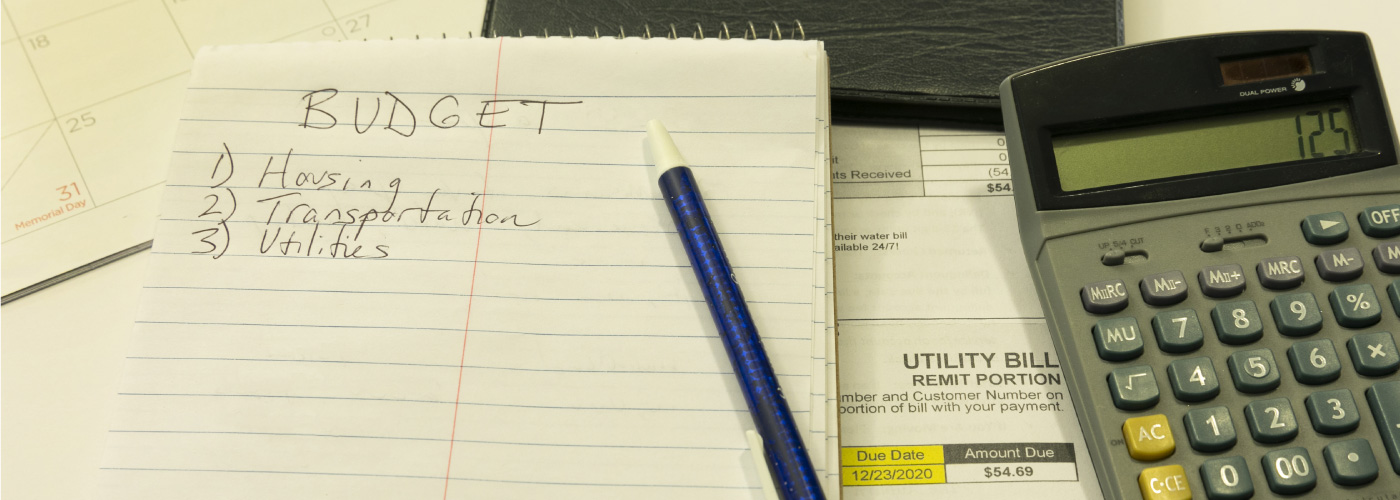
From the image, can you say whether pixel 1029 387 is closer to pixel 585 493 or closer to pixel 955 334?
pixel 955 334

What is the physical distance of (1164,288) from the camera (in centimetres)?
34

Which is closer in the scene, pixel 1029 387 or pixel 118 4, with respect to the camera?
pixel 1029 387

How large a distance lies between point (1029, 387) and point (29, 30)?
0.58m

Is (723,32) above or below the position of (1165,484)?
above

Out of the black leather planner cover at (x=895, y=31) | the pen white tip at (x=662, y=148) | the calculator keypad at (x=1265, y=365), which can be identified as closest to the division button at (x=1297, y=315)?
the calculator keypad at (x=1265, y=365)

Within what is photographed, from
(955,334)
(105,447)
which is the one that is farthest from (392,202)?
(955,334)

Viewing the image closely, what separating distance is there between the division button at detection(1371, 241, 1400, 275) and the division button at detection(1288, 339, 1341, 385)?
5 centimetres

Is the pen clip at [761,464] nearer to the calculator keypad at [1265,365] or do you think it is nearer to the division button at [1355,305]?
the calculator keypad at [1265,365]

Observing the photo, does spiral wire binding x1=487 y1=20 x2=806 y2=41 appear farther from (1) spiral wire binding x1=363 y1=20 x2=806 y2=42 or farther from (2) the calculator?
(2) the calculator

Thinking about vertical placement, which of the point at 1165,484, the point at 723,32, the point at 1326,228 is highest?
the point at 723,32

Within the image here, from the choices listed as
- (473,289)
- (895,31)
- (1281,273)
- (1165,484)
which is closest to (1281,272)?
(1281,273)

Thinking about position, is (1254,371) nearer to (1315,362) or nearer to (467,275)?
(1315,362)

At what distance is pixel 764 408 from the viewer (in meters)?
0.33

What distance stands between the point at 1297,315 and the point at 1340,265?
0.03 metres
